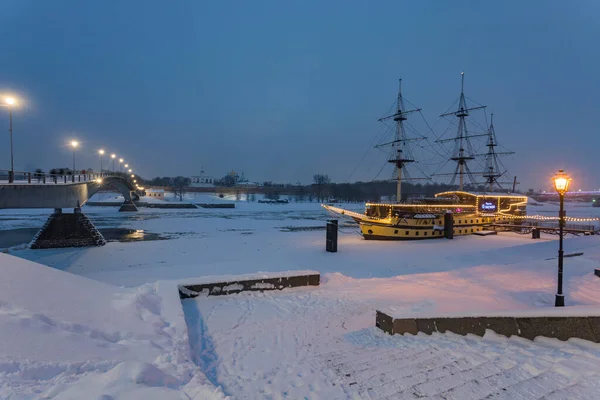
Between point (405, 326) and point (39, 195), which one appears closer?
point (405, 326)

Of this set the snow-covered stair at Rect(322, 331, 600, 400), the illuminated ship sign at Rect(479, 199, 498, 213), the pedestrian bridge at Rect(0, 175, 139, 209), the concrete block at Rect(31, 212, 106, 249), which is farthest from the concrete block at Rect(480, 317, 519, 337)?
the illuminated ship sign at Rect(479, 199, 498, 213)

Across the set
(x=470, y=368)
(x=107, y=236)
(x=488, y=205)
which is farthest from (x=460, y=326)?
(x=488, y=205)

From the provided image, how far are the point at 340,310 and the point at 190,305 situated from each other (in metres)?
3.87

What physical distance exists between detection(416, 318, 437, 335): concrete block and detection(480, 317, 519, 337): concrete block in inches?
36.3

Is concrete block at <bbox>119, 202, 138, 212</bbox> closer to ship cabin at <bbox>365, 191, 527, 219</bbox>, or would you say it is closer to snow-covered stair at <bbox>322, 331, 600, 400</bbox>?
ship cabin at <bbox>365, 191, 527, 219</bbox>

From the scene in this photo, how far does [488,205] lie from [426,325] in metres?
35.0

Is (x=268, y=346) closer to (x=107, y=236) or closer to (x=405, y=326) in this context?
(x=405, y=326)

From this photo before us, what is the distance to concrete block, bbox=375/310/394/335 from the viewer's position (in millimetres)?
7117

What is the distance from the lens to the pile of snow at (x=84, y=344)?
346 centimetres

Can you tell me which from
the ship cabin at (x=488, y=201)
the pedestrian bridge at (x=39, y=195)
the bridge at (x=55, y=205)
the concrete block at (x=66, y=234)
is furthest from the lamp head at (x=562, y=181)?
the concrete block at (x=66, y=234)

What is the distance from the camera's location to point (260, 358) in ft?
19.4

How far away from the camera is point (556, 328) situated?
6.13 metres

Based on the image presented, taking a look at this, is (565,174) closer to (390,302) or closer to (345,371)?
(390,302)

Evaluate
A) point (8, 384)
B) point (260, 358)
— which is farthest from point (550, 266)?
point (8, 384)
